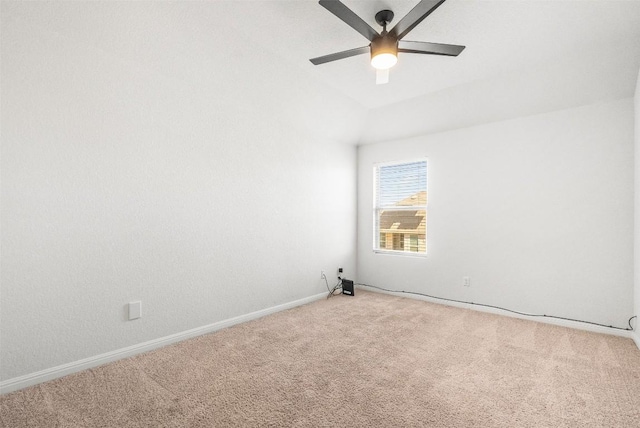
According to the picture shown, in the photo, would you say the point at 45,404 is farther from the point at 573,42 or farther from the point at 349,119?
the point at 573,42

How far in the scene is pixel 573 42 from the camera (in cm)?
253

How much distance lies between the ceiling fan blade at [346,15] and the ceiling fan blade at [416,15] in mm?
162

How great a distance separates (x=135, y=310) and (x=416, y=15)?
2908 mm

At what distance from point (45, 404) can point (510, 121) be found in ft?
15.3

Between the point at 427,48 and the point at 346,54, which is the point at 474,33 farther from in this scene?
the point at 346,54

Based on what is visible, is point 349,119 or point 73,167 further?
point 349,119

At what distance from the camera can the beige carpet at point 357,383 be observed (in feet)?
5.52

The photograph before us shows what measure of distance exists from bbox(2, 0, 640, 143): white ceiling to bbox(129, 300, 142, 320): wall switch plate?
1.90m

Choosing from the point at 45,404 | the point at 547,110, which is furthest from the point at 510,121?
the point at 45,404

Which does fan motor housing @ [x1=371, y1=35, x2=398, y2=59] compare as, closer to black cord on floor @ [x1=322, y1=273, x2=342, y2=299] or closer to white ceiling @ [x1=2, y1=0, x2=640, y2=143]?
white ceiling @ [x1=2, y1=0, x2=640, y2=143]

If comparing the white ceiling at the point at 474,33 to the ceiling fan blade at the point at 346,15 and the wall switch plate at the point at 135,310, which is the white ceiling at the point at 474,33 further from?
the wall switch plate at the point at 135,310

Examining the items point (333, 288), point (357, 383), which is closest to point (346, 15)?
point (357, 383)

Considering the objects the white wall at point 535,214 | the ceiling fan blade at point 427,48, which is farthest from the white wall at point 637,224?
the ceiling fan blade at point 427,48

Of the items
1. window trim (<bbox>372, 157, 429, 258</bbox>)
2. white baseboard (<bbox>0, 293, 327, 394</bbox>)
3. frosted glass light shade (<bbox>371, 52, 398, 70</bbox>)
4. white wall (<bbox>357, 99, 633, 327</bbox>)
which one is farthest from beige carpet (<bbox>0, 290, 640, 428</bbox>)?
frosted glass light shade (<bbox>371, 52, 398, 70</bbox>)
